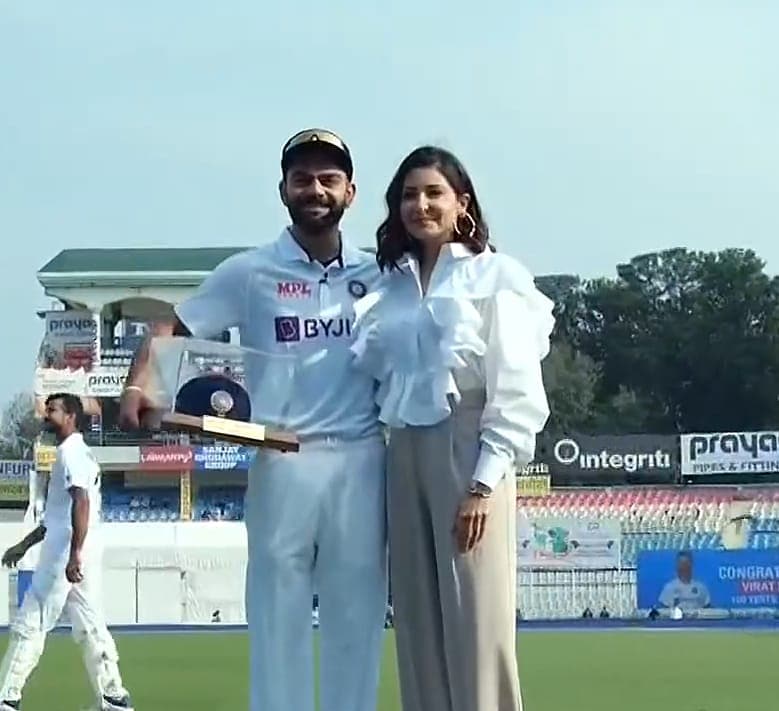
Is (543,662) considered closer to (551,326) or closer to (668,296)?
(551,326)

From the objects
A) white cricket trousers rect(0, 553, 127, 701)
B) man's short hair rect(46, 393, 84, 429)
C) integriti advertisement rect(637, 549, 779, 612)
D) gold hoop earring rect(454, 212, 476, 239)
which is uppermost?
man's short hair rect(46, 393, 84, 429)

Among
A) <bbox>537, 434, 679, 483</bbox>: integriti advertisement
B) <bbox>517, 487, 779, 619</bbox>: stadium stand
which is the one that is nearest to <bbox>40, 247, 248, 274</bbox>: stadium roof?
<bbox>537, 434, 679, 483</bbox>: integriti advertisement

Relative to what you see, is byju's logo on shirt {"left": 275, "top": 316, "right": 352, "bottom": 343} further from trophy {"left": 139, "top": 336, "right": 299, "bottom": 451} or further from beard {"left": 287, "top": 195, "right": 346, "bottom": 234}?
beard {"left": 287, "top": 195, "right": 346, "bottom": 234}

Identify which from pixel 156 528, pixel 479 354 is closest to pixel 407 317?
pixel 479 354

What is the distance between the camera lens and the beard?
467 centimetres

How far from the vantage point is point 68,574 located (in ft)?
29.9

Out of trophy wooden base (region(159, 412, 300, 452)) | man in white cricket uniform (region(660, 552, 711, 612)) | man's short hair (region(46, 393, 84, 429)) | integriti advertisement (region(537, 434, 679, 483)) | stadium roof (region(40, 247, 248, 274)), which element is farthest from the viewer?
stadium roof (region(40, 247, 248, 274))

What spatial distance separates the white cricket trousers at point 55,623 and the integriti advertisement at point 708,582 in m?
17.7

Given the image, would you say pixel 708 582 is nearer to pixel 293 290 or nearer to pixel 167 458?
pixel 167 458

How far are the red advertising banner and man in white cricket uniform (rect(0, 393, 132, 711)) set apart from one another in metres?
31.4

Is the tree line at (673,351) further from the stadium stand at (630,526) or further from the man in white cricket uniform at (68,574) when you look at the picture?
the man in white cricket uniform at (68,574)

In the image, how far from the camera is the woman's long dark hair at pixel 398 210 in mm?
4551

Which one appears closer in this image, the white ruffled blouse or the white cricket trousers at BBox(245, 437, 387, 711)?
the white ruffled blouse

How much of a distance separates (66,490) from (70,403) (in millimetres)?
545
